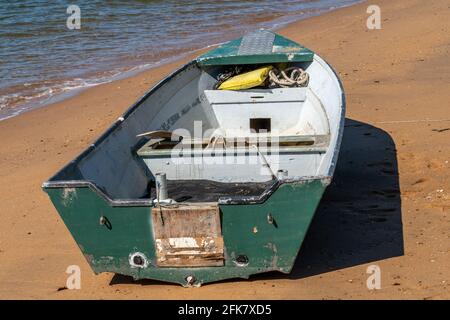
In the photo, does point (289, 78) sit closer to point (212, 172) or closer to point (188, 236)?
point (212, 172)

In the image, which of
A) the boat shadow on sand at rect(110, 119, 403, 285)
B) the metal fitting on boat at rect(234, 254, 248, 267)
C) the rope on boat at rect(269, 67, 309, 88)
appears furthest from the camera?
the rope on boat at rect(269, 67, 309, 88)

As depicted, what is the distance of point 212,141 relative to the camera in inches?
292

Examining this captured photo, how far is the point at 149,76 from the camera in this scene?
12.7 meters

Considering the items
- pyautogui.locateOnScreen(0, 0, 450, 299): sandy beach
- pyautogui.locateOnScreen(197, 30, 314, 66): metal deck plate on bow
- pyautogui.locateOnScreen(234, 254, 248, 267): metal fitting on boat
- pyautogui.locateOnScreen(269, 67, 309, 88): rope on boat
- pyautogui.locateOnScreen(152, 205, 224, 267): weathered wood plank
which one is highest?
pyautogui.locateOnScreen(197, 30, 314, 66): metal deck plate on bow

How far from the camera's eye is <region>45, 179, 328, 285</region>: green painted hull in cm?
554

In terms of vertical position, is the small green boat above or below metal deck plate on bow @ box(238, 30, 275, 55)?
below

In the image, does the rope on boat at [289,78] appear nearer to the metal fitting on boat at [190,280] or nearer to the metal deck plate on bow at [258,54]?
the metal deck plate on bow at [258,54]

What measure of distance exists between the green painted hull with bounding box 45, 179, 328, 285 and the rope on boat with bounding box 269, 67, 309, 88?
3.32m

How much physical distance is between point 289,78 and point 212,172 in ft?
6.39

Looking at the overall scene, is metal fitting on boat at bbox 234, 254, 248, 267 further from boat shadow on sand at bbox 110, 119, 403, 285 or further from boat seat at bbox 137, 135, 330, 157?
boat seat at bbox 137, 135, 330, 157

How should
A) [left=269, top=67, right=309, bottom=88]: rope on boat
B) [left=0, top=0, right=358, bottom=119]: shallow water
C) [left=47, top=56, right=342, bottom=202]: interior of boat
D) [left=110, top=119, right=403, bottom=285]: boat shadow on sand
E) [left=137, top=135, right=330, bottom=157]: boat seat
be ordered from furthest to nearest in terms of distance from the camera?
[left=0, top=0, right=358, bottom=119]: shallow water < [left=269, top=67, right=309, bottom=88]: rope on boat < [left=137, top=135, right=330, bottom=157]: boat seat < [left=47, top=56, right=342, bottom=202]: interior of boat < [left=110, top=119, right=403, bottom=285]: boat shadow on sand

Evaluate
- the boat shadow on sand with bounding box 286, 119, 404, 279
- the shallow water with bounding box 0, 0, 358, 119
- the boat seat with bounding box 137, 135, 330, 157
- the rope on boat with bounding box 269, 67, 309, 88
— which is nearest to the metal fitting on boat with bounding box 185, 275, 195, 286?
the boat shadow on sand with bounding box 286, 119, 404, 279

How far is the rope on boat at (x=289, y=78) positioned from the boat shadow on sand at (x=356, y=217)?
76cm

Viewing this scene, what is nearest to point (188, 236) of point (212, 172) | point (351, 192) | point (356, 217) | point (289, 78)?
point (212, 172)
